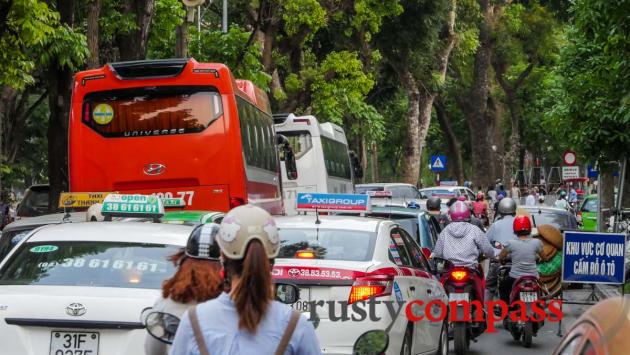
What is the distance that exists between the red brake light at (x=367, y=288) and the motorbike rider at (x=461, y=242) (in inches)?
147

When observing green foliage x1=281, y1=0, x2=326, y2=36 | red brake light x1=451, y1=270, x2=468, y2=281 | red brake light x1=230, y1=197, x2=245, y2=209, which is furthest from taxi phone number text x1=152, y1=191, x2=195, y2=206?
green foliage x1=281, y1=0, x2=326, y2=36

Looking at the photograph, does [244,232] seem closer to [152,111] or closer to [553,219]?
[152,111]

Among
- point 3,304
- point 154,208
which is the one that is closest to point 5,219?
point 154,208

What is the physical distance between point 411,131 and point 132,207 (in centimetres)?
3417

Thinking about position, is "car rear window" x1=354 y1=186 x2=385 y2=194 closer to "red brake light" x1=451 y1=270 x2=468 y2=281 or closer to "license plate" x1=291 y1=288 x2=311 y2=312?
"red brake light" x1=451 y1=270 x2=468 y2=281

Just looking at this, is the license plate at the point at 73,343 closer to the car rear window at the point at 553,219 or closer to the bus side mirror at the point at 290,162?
the car rear window at the point at 553,219

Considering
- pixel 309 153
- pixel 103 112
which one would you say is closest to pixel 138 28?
pixel 103 112

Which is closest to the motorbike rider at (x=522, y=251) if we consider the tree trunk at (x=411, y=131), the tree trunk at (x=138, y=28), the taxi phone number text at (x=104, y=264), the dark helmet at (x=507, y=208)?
the dark helmet at (x=507, y=208)

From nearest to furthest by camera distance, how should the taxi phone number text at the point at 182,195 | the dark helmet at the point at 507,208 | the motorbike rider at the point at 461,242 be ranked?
the motorbike rider at the point at 461,242 → the dark helmet at the point at 507,208 → the taxi phone number text at the point at 182,195

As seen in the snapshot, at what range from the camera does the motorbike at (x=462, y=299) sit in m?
12.2

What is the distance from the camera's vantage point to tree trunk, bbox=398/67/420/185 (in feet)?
138

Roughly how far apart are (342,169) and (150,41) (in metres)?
6.27

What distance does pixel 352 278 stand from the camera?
888cm

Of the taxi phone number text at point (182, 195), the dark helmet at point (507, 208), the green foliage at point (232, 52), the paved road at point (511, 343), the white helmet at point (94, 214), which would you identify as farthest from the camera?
the green foliage at point (232, 52)
